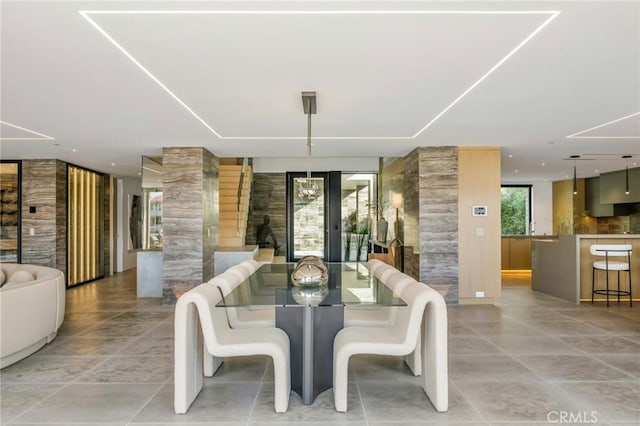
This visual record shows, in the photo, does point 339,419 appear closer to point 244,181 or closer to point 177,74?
point 177,74

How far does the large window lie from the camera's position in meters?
12.0

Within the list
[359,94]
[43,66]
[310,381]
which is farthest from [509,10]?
[43,66]

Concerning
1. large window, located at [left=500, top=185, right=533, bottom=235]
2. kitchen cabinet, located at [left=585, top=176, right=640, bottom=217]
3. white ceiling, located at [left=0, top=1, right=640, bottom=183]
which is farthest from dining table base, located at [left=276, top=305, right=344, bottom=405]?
large window, located at [left=500, top=185, right=533, bottom=235]

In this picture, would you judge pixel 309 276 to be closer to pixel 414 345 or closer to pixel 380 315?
pixel 380 315

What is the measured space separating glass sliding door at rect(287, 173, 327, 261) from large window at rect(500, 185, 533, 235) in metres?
5.28

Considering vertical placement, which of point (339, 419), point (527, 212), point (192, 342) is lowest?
point (339, 419)

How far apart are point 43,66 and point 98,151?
4023mm

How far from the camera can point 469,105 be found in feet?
13.6

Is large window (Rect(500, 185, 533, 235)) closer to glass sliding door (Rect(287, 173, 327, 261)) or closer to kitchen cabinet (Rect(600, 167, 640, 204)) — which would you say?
kitchen cabinet (Rect(600, 167, 640, 204))

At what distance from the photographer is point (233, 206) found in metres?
9.00

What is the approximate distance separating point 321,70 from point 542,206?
1081 centimetres

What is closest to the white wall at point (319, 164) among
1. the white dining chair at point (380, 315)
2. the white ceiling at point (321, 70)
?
the white ceiling at point (321, 70)

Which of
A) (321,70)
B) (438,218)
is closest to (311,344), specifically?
(321,70)

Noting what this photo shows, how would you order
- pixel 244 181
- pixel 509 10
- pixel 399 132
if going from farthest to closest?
pixel 244 181, pixel 399 132, pixel 509 10
